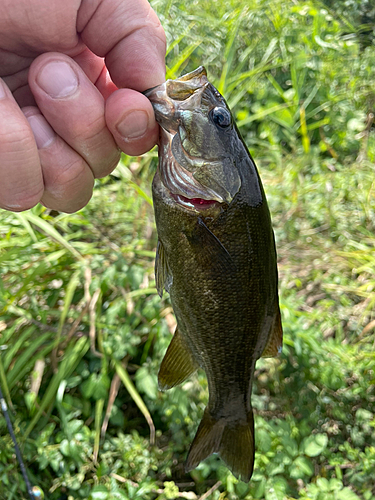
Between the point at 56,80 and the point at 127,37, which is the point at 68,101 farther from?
the point at 127,37

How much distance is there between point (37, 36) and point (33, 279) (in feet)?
4.58

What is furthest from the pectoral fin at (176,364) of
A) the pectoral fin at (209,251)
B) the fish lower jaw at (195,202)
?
the fish lower jaw at (195,202)

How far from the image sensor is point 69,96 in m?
1.25

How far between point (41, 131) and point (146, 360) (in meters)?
1.64

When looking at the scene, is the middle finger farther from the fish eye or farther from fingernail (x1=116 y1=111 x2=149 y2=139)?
the fish eye

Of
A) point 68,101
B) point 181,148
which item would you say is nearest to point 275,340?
point 181,148

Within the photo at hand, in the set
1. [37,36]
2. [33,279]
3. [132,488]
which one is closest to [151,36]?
[37,36]

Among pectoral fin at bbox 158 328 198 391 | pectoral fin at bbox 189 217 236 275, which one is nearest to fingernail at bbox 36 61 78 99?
pectoral fin at bbox 189 217 236 275

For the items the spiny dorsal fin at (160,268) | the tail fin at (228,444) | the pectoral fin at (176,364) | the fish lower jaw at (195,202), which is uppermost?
the fish lower jaw at (195,202)

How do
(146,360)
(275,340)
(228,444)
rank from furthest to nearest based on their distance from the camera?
1. (146,360)
2. (228,444)
3. (275,340)

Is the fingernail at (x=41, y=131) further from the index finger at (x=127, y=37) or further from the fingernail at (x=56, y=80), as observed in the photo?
the index finger at (x=127, y=37)

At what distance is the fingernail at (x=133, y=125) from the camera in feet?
4.08

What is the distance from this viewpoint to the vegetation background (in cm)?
221

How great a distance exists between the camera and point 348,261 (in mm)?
3213
